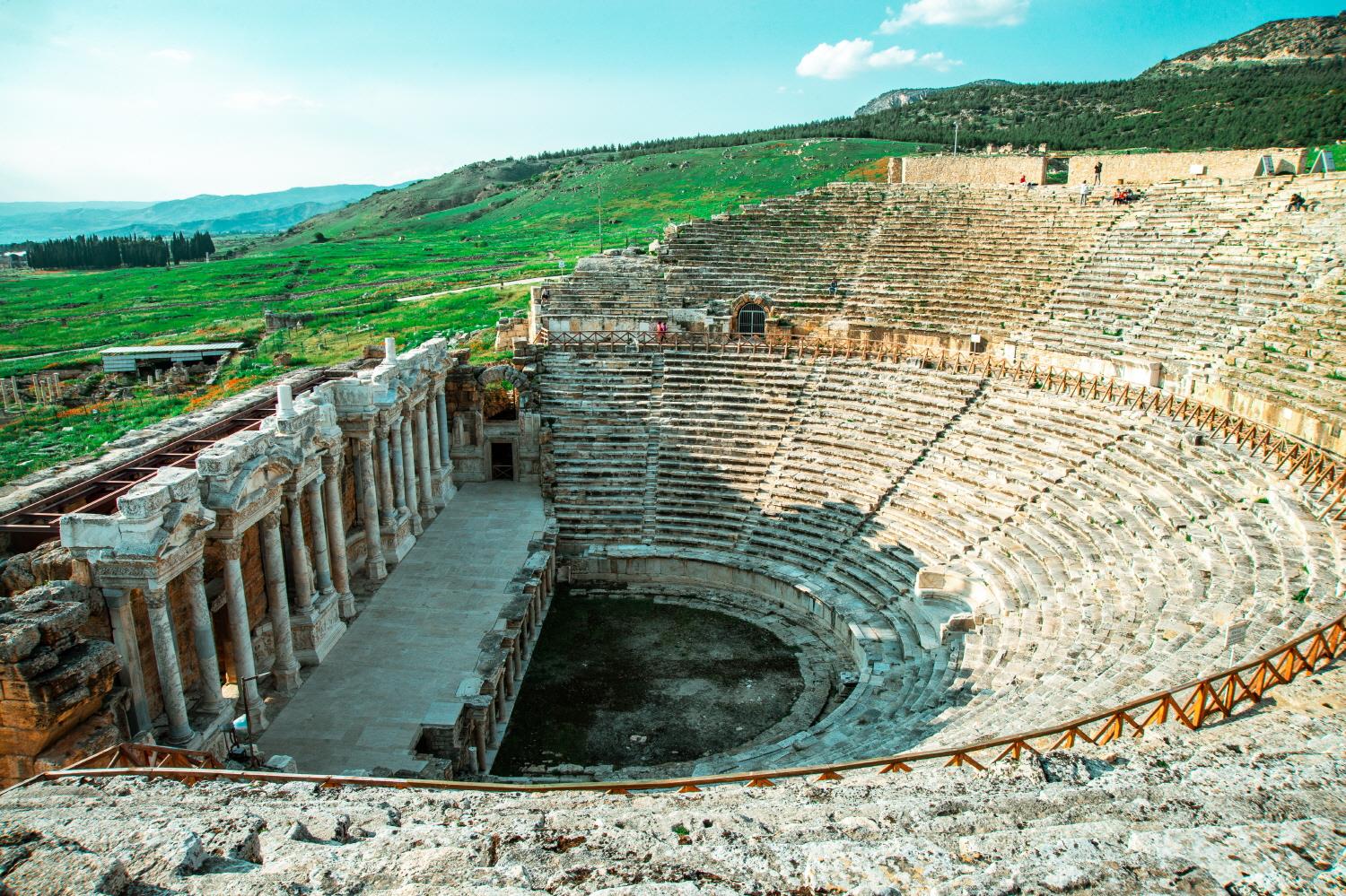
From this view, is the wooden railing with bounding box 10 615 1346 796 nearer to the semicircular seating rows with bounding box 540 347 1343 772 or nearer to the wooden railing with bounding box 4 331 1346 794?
the wooden railing with bounding box 4 331 1346 794

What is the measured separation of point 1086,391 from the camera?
73.9 feet

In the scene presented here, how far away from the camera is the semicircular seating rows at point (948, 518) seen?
13.2 metres

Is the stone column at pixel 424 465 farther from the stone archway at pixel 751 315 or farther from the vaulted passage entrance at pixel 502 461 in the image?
the stone archway at pixel 751 315

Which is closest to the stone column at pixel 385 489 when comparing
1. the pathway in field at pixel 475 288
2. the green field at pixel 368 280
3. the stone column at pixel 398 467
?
the stone column at pixel 398 467

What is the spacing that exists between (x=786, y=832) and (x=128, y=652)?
368 inches

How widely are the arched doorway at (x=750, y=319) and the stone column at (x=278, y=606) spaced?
695 inches

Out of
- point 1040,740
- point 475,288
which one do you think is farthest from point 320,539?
point 475,288

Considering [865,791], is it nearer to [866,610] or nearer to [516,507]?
[866,610]

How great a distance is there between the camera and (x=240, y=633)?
46.2 ft

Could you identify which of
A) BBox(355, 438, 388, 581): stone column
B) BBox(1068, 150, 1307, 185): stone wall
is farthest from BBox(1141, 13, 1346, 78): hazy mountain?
BBox(355, 438, 388, 581): stone column

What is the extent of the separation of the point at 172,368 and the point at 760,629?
24.3 metres

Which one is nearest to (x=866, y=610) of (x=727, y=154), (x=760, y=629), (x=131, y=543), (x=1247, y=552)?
(x=760, y=629)

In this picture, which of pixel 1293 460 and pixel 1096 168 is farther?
pixel 1096 168

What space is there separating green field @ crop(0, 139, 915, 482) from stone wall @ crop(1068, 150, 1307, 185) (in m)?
14.1
